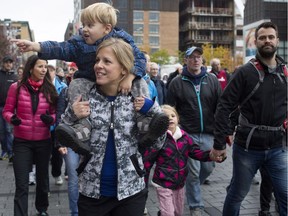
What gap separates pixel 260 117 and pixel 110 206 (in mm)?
2030

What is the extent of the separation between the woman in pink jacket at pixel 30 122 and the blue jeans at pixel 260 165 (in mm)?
2283

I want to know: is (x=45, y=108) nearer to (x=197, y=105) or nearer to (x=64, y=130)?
(x=197, y=105)

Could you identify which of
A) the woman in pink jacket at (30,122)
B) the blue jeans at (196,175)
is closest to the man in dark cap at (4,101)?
the woman in pink jacket at (30,122)

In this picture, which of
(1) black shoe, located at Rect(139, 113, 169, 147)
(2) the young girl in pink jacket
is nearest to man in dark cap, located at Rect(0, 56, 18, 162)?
(2) the young girl in pink jacket

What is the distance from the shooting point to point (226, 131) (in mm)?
4504

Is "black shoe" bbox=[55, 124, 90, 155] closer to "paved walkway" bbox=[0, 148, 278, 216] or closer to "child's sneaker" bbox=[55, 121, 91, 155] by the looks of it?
"child's sneaker" bbox=[55, 121, 91, 155]

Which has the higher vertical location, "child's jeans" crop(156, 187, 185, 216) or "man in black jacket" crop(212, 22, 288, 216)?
"man in black jacket" crop(212, 22, 288, 216)

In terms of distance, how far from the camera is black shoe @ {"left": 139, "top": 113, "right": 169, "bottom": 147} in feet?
9.66

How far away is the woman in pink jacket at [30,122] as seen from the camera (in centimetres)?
507

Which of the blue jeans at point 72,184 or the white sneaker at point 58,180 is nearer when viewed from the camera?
the blue jeans at point 72,184

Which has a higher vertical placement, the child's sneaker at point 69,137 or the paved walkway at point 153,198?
the child's sneaker at point 69,137

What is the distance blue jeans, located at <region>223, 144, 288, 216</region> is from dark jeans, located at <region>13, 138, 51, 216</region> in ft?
7.58

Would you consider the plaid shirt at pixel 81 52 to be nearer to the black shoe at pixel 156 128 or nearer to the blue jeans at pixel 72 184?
the black shoe at pixel 156 128

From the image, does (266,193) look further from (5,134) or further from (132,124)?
(5,134)
